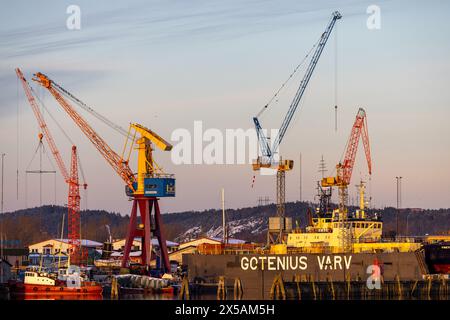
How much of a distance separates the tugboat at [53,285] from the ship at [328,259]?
13.7 m

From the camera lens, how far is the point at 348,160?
144000 millimetres

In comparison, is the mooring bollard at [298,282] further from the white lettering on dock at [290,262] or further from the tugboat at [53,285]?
the tugboat at [53,285]

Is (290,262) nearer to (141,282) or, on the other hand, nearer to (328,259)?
(328,259)

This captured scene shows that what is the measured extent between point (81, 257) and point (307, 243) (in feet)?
225

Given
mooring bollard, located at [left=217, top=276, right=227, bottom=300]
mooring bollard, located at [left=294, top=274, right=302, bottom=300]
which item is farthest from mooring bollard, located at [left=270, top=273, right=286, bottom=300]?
mooring bollard, located at [left=217, top=276, right=227, bottom=300]

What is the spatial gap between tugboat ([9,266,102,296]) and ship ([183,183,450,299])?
13689 millimetres

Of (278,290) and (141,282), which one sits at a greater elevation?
(278,290)

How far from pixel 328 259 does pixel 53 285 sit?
32.2 m

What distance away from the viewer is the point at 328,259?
12638 cm

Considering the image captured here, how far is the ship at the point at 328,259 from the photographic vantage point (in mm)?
122875

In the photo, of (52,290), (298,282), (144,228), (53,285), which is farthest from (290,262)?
(144,228)

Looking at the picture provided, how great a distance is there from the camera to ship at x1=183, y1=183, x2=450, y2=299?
403 ft
